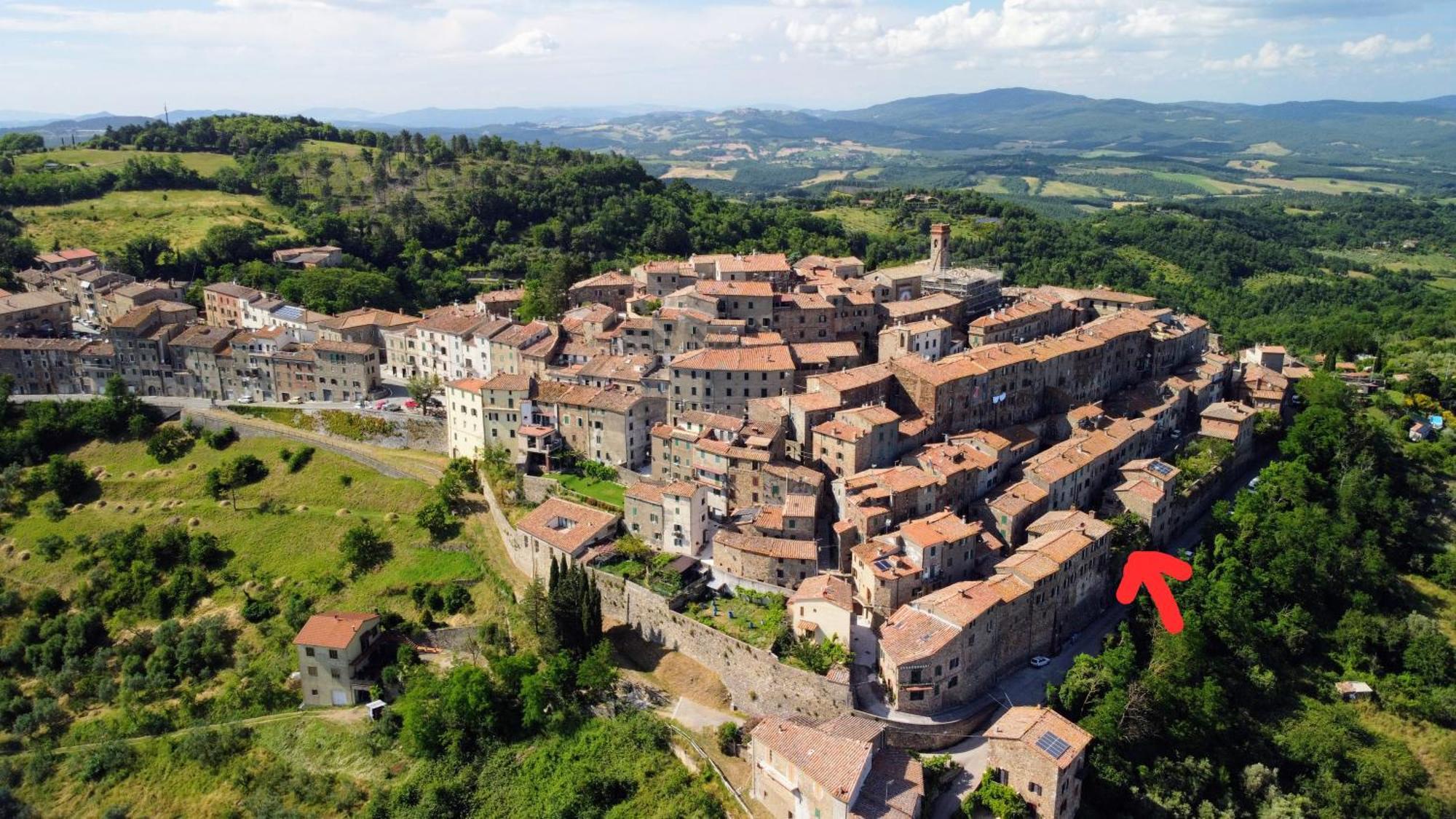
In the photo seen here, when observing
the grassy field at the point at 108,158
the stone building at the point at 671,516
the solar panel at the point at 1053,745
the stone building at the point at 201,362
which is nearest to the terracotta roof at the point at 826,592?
the stone building at the point at 671,516

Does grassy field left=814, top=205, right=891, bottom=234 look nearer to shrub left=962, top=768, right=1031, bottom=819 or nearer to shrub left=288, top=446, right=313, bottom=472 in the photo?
shrub left=288, top=446, right=313, bottom=472

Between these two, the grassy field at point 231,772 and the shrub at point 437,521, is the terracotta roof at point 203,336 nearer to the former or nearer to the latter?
the shrub at point 437,521

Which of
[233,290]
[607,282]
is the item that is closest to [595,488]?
[607,282]

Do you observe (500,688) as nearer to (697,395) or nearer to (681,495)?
(681,495)

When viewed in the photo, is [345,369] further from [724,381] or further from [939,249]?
[939,249]

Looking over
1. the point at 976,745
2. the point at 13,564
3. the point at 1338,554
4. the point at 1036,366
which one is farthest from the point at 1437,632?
the point at 13,564

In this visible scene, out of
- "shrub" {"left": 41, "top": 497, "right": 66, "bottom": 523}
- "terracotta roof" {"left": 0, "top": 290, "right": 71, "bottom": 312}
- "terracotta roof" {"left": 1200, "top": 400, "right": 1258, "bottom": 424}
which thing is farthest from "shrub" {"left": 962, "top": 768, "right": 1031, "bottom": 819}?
"terracotta roof" {"left": 0, "top": 290, "right": 71, "bottom": 312}
